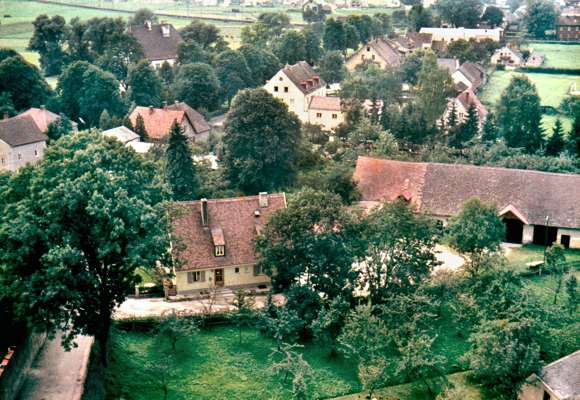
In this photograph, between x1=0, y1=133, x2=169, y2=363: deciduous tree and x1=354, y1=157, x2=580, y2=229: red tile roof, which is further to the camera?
x1=354, y1=157, x2=580, y2=229: red tile roof

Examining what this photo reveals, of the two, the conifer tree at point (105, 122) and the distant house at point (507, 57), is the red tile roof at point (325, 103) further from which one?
the distant house at point (507, 57)

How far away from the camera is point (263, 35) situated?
113m

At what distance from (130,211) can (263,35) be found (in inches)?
3375

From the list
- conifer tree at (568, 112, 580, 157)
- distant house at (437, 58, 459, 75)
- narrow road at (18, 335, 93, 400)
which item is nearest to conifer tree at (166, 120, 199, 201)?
narrow road at (18, 335, 93, 400)

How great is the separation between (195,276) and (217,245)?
2163mm

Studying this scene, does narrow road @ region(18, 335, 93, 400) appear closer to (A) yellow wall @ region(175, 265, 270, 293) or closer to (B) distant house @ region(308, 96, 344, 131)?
(A) yellow wall @ region(175, 265, 270, 293)

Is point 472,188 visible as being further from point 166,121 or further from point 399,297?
point 166,121

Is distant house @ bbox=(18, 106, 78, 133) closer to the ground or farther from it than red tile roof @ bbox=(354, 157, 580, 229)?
farther from it

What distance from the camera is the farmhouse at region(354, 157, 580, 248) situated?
47.8 metres

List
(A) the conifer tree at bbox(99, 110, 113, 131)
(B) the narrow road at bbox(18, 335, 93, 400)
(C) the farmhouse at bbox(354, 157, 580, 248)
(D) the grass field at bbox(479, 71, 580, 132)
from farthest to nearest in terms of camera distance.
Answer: (D) the grass field at bbox(479, 71, 580, 132) → (A) the conifer tree at bbox(99, 110, 113, 131) → (C) the farmhouse at bbox(354, 157, 580, 248) → (B) the narrow road at bbox(18, 335, 93, 400)

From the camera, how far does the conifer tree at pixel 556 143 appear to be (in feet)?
213

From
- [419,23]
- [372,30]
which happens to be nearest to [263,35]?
[372,30]

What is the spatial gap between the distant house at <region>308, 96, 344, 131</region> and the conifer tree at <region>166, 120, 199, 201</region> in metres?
25.9

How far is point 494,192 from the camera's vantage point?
163 feet
